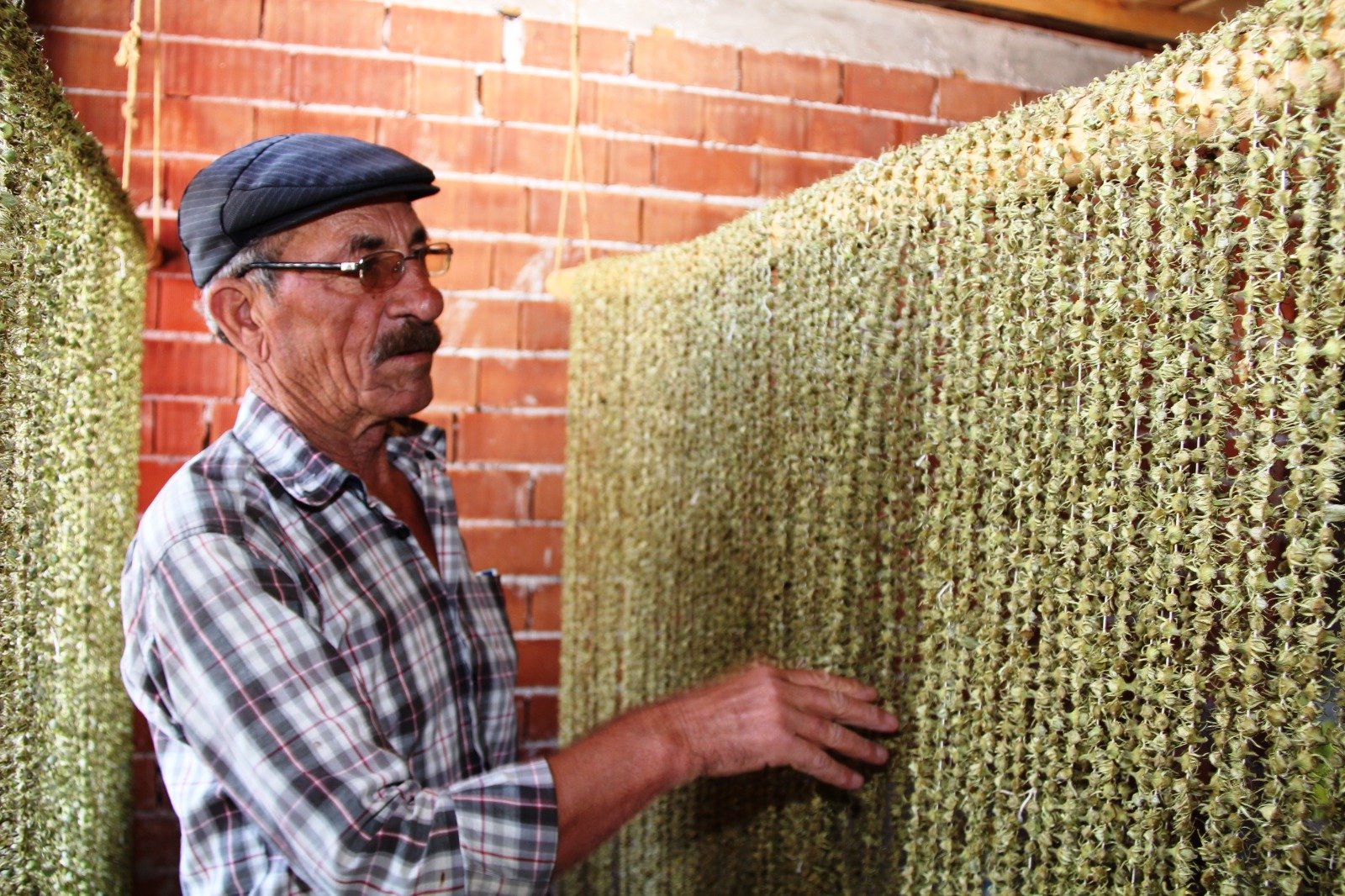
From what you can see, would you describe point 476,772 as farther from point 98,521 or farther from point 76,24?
point 76,24

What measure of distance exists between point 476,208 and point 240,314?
2.65 ft

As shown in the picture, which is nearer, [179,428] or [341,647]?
[341,647]

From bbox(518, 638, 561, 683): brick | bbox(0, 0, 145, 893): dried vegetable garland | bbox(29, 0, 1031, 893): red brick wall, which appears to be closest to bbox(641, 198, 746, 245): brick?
bbox(29, 0, 1031, 893): red brick wall

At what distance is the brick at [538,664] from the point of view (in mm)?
1892

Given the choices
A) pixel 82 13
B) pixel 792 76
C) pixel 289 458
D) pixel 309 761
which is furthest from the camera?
pixel 792 76

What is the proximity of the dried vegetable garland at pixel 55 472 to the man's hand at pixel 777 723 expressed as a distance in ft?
1.85

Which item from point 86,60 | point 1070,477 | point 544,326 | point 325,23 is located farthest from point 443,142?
point 1070,477

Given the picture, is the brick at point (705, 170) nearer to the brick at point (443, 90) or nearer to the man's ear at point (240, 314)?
the brick at point (443, 90)

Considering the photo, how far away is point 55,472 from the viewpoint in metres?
0.83

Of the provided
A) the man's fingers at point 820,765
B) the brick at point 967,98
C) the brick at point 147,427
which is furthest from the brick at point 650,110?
the man's fingers at point 820,765

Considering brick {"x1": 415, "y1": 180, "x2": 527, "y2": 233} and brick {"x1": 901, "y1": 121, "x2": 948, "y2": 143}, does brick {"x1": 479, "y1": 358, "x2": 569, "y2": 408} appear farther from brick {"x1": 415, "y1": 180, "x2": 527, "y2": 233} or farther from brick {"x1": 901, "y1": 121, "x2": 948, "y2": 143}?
brick {"x1": 901, "y1": 121, "x2": 948, "y2": 143}

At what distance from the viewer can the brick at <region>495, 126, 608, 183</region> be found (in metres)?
1.84

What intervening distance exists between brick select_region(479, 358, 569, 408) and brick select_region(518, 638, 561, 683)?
0.52 metres

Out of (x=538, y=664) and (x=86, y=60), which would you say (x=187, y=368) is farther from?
(x=538, y=664)
